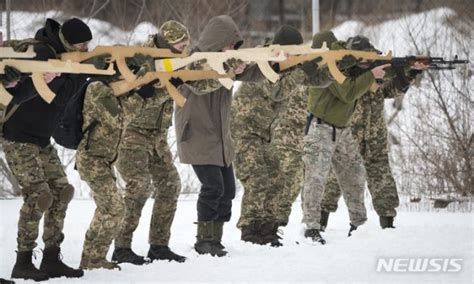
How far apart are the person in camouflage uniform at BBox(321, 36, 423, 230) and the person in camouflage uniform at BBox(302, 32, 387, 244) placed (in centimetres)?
21

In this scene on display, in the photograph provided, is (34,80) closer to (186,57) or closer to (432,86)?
(186,57)

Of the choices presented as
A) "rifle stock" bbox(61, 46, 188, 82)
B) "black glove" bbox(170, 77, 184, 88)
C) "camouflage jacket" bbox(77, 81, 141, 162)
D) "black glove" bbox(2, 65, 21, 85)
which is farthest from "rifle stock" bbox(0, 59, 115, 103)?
"black glove" bbox(170, 77, 184, 88)

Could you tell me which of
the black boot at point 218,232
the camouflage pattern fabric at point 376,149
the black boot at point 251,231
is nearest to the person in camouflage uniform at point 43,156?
the black boot at point 218,232

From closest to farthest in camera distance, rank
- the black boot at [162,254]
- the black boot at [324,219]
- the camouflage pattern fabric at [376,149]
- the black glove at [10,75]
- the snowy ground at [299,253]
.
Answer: the black glove at [10,75] → the snowy ground at [299,253] → the black boot at [162,254] → the camouflage pattern fabric at [376,149] → the black boot at [324,219]

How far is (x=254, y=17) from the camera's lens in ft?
40.4

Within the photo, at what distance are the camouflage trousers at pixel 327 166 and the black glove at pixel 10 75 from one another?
10.2ft

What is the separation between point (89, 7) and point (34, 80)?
6.39 m

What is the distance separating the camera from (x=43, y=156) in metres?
6.42

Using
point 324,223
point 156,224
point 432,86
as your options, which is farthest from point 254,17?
point 156,224

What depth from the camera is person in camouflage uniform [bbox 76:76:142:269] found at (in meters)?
6.54

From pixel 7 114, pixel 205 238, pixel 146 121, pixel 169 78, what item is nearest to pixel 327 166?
pixel 205 238

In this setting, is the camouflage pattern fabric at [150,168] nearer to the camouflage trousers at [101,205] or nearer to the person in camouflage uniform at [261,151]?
the camouflage trousers at [101,205]

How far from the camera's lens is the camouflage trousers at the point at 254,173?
26.3 ft

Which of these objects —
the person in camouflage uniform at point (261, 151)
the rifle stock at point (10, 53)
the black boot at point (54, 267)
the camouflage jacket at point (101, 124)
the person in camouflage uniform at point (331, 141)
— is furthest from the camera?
the person in camouflage uniform at point (261, 151)
